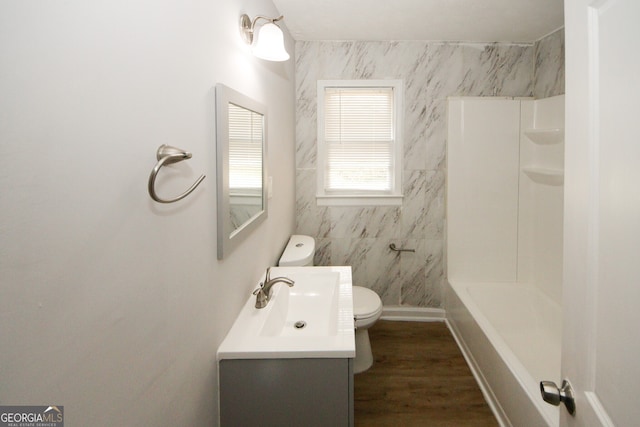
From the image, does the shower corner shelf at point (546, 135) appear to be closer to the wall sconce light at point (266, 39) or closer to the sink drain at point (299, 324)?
the wall sconce light at point (266, 39)

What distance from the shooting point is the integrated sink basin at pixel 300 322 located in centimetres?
138

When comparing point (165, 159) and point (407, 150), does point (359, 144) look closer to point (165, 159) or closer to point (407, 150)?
point (407, 150)

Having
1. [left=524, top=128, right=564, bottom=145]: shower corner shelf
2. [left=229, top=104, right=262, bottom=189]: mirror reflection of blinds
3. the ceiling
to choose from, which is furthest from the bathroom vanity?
[left=524, top=128, right=564, bottom=145]: shower corner shelf

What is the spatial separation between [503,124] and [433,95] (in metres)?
0.62

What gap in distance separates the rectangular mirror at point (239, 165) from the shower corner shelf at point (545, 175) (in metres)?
2.13

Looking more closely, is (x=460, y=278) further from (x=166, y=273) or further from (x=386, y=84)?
(x=166, y=273)

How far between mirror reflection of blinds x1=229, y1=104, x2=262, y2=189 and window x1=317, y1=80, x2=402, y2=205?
1439mm

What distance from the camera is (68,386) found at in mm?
666

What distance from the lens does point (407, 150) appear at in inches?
129

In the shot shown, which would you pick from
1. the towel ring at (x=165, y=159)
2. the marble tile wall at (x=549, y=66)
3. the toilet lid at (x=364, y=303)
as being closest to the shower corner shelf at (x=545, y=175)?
the marble tile wall at (x=549, y=66)

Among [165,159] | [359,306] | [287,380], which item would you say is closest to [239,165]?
[165,159]

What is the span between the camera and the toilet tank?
2457mm

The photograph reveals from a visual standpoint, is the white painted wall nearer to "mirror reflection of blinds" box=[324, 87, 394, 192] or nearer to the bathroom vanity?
the bathroom vanity

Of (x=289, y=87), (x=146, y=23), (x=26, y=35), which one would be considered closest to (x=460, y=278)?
(x=289, y=87)
